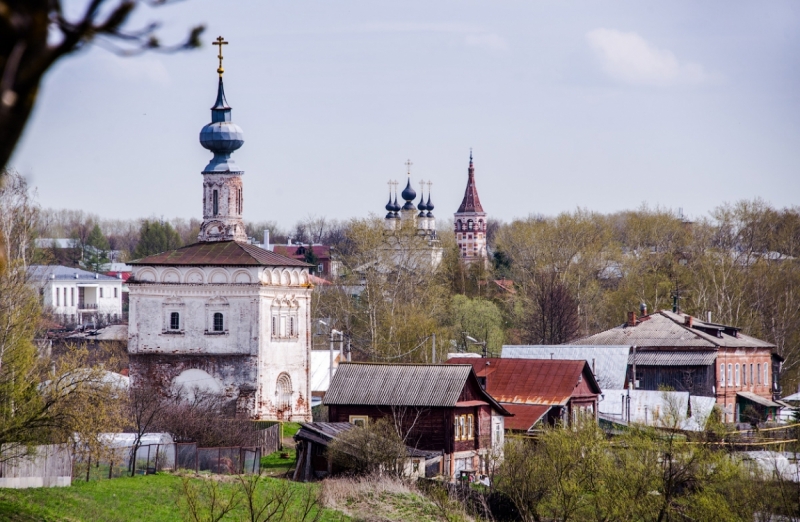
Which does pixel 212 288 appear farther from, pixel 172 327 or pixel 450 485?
pixel 450 485

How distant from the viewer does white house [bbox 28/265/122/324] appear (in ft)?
216

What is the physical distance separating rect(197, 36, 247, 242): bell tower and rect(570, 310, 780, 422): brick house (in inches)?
530

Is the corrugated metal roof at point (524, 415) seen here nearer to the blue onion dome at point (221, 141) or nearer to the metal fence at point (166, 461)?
the metal fence at point (166, 461)

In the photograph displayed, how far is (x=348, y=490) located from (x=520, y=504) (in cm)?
302

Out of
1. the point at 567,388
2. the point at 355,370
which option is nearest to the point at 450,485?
the point at 355,370

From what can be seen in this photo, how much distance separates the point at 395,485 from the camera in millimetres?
21141

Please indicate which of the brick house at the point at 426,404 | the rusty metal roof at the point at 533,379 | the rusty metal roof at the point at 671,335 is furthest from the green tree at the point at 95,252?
the brick house at the point at 426,404

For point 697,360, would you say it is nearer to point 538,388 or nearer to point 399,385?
point 538,388

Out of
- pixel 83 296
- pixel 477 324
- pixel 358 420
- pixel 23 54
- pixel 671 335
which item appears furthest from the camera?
pixel 83 296

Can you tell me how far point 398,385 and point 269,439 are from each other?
10.3 ft

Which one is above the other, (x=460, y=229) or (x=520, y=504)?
(x=460, y=229)

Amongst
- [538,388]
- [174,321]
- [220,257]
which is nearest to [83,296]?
[174,321]

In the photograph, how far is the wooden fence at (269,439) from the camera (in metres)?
25.7

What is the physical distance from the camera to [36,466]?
18547mm
